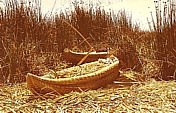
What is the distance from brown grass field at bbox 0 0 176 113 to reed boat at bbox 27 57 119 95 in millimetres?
66

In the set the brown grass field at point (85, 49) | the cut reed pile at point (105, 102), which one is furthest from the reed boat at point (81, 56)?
the cut reed pile at point (105, 102)

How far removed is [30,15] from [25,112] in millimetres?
2489

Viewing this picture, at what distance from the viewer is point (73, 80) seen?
2854mm

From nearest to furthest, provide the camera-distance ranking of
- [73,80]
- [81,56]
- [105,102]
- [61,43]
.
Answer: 1. [105,102]
2. [73,80]
3. [81,56]
4. [61,43]

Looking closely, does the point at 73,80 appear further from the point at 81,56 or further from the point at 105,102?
the point at 81,56

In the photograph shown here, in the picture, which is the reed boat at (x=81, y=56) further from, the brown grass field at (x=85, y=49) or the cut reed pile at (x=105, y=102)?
the cut reed pile at (x=105, y=102)

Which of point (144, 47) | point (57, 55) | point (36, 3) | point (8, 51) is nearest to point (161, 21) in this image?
point (144, 47)

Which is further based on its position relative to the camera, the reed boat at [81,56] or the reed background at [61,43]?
the reed boat at [81,56]

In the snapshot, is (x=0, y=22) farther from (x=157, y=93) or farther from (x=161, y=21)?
(x=157, y=93)

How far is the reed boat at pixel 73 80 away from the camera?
2760mm

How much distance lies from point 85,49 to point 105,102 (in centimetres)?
369

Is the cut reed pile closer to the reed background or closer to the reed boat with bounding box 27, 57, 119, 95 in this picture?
the reed boat with bounding box 27, 57, 119, 95

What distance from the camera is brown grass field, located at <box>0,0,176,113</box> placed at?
2469 mm

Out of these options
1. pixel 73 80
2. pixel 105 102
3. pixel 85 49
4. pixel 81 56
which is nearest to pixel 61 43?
pixel 85 49
